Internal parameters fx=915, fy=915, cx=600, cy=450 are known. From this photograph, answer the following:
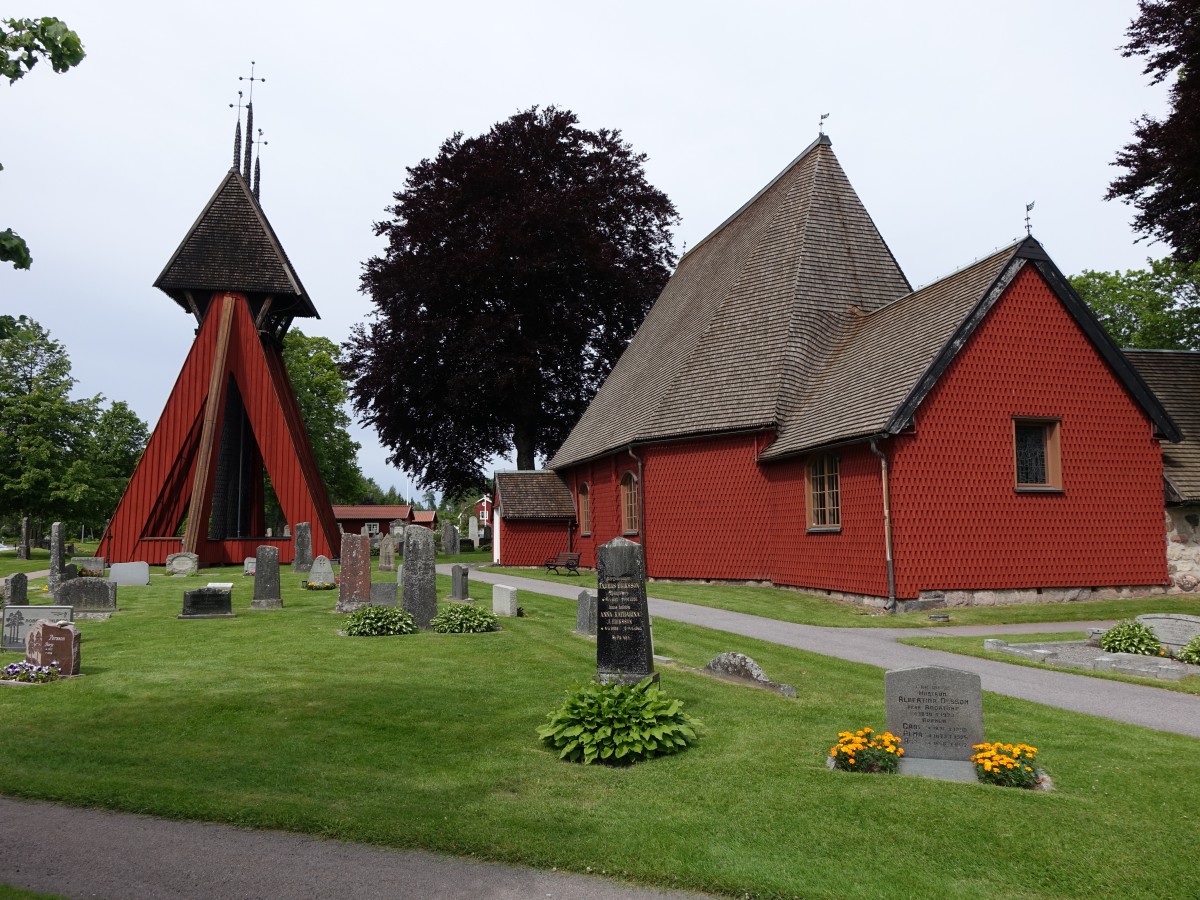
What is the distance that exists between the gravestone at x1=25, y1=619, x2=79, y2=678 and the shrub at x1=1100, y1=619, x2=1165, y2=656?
46.5 ft

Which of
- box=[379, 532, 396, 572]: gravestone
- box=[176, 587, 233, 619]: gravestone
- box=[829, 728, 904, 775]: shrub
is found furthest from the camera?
box=[379, 532, 396, 572]: gravestone

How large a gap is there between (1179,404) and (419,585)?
1919 centimetres

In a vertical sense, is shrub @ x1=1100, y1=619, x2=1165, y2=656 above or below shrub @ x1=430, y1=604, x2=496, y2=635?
below

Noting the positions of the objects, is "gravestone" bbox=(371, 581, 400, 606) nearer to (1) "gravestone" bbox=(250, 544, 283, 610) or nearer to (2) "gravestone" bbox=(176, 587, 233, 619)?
(1) "gravestone" bbox=(250, 544, 283, 610)

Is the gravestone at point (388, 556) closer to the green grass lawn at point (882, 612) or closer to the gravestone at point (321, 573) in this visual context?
the gravestone at point (321, 573)

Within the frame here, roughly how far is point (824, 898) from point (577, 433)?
28518 millimetres

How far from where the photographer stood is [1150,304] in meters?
46.3

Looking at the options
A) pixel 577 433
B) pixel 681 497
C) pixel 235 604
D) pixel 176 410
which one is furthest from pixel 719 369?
pixel 176 410

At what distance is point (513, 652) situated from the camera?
13.1 metres

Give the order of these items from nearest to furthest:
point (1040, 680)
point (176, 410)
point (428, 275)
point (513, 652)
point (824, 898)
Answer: point (824, 898) < point (1040, 680) < point (513, 652) < point (176, 410) < point (428, 275)

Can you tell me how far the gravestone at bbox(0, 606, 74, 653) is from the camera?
13.0 m

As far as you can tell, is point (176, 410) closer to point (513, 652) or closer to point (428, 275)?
point (428, 275)

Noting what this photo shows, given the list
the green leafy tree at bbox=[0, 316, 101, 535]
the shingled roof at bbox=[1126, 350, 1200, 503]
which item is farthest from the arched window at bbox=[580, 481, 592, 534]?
the green leafy tree at bbox=[0, 316, 101, 535]

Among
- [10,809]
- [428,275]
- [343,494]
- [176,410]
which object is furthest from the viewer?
[343,494]
